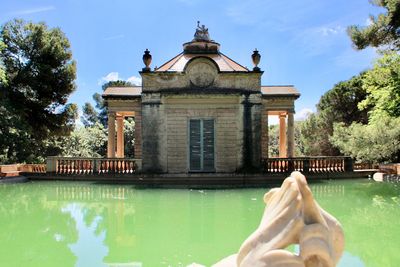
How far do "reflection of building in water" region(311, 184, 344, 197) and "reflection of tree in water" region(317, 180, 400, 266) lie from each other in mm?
244

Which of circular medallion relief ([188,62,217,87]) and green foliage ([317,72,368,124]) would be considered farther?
green foliage ([317,72,368,124])

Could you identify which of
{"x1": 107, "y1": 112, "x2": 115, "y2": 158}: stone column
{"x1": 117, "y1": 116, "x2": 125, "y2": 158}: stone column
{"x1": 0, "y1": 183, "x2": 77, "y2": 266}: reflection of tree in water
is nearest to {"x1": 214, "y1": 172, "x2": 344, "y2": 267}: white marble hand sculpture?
{"x1": 0, "y1": 183, "x2": 77, "y2": 266}: reflection of tree in water

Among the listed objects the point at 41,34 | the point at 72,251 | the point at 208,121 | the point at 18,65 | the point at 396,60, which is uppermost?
the point at 41,34

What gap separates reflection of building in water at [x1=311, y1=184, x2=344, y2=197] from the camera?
1240 centimetres

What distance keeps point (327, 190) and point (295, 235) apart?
11728mm

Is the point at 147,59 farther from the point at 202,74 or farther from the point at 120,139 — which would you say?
the point at 120,139

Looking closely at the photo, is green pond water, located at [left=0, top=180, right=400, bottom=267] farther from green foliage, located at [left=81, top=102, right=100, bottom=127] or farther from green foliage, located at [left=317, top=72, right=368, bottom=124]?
green foliage, located at [left=81, top=102, right=100, bottom=127]

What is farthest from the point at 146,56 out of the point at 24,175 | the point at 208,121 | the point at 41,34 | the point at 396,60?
the point at 41,34

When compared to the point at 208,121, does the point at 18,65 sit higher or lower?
higher

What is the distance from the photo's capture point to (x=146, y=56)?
17.5 metres

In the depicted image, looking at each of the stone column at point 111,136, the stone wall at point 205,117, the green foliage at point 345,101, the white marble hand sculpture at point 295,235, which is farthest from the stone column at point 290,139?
the white marble hand sculpture at point 295,235

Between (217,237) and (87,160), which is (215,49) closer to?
(87,160)

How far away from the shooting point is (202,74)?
56.3 feet

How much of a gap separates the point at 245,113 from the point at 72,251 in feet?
40.3
